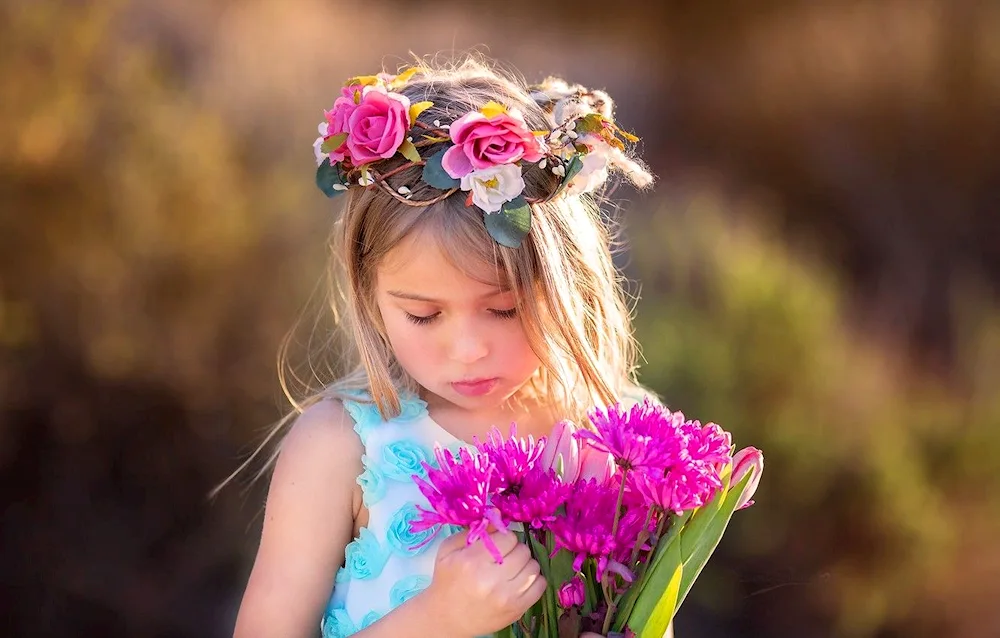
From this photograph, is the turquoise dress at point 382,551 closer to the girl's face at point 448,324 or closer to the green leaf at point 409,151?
the girl's face at point 448,324

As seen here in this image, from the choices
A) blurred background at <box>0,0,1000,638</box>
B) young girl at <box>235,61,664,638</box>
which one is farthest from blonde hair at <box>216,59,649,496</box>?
blurred background at <box>0,0,1000,638</box>

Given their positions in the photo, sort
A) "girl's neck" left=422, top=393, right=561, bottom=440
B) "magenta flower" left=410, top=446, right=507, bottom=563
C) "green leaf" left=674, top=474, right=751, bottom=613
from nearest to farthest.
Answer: "magenta flower" left=410, top=446, right=507, bottom=563 → "green leaf" left=674, top=474, right=751, bottom=613 → "girl's neck" left=422, top=393, right=561, bottom=440

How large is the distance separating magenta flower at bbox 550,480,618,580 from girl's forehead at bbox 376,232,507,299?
39 cm

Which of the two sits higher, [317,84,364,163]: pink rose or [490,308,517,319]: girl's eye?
[317,84,364,163]: pink rose

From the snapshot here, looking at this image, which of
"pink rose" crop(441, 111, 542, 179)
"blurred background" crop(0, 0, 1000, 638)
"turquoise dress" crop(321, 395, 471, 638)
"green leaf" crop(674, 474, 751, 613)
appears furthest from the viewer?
"blurred background" crop(0, 0, 1000, 638)

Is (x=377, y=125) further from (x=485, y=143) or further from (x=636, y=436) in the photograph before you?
(x=636, y=436)

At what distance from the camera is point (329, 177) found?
5.46 ft

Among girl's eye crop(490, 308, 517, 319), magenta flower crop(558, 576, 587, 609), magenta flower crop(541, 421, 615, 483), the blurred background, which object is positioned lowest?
the blurred background

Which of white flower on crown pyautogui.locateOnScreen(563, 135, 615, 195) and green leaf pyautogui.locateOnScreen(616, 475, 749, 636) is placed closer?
green leaf pyautogui.locateOnScreen(616, 475, 749, 636)

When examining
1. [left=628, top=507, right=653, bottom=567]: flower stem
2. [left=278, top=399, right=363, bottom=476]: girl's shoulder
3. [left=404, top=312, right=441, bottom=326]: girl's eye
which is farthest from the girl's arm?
[left=628, top=507, right=653, bottom=567]: flower stem

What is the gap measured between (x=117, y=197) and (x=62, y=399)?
632mm

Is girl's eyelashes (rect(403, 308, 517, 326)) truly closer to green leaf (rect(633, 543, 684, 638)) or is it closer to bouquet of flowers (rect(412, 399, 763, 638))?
bouquet of flowers (rect(412, 399, 763, 638))

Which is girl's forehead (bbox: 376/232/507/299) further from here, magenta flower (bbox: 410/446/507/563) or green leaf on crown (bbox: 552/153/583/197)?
magenta flower (bbox: 410/446/507/563)

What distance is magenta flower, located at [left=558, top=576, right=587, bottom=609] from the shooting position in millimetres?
1220
